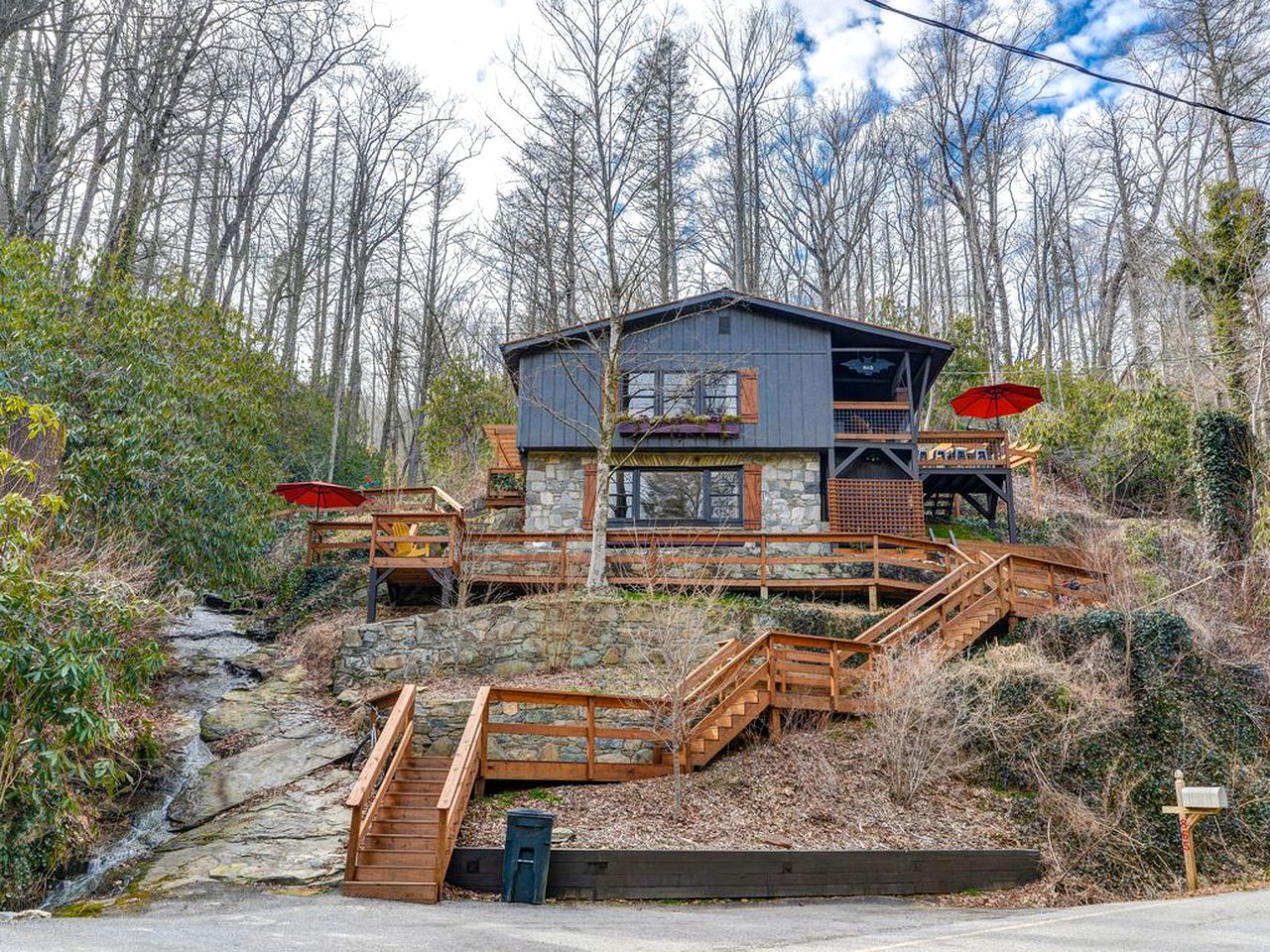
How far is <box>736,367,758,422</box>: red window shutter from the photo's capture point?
62.4ft

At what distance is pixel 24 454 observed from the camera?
10.8 m

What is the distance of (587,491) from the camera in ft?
62.4

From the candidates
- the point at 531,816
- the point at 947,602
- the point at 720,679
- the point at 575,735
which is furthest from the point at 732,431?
the point at 531,816

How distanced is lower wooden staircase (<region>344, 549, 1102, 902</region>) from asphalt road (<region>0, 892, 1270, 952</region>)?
0.65 meters

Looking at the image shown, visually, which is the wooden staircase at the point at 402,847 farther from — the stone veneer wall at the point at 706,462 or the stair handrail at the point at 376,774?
the stone veneer wall at the point at 706,462

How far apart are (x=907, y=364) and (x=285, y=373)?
13.4m

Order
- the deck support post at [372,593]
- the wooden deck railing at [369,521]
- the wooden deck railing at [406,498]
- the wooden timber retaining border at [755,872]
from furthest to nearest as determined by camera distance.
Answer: the wooden deck railing at [406,498]
the wooden deck railing at [369,521]
the deck support post at [372,593]
the wooden timber retaining border at [755,872]

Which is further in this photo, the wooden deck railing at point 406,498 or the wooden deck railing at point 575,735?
the wooden deck railing at point 406,498

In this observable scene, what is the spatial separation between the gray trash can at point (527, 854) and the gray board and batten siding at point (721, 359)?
11028 millimetres

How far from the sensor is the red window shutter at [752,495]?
18781mm

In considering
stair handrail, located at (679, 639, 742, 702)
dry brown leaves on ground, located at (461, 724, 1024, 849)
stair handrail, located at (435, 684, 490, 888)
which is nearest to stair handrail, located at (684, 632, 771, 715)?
stair handrail, located at (679, 639, 742, 702)

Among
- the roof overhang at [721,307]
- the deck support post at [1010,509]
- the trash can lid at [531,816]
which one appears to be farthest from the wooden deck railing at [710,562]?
the trash can lid at [531,816]

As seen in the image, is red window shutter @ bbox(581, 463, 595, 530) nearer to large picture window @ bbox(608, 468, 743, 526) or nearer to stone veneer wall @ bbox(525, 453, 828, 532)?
stone veneer wall @ bbox(525, 453, 828, 532)

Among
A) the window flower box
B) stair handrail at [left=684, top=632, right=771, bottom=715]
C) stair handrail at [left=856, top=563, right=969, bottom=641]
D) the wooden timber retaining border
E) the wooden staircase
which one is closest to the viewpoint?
the wooden staircase
